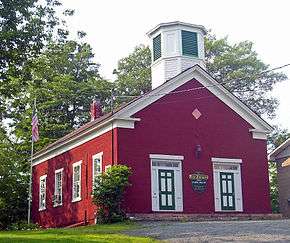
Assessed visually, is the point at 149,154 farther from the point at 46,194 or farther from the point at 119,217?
the point at 46,194

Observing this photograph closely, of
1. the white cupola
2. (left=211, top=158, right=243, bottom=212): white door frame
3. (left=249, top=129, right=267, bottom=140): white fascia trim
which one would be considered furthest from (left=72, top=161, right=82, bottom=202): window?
(left=249, top=129, right=267, bottom=140): white fascia trim

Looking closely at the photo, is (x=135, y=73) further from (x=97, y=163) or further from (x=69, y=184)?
(x=97, y=163)

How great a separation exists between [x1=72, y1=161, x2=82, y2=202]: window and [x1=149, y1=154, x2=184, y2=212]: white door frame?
4.75m

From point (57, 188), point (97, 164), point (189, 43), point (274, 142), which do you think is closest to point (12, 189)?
point (57, 188)

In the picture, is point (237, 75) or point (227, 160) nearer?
point (227, 160)

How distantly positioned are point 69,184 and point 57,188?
187cm

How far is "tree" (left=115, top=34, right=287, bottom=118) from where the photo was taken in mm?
50781

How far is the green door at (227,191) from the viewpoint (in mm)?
28605

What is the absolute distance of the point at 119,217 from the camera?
2486 cm

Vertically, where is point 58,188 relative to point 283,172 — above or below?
below

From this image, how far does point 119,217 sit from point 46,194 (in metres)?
10.7

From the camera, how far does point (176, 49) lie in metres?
30.8

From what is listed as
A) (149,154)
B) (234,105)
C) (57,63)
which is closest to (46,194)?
(149,154)

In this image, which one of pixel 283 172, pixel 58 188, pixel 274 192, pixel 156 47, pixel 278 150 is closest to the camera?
pixel 156 47
